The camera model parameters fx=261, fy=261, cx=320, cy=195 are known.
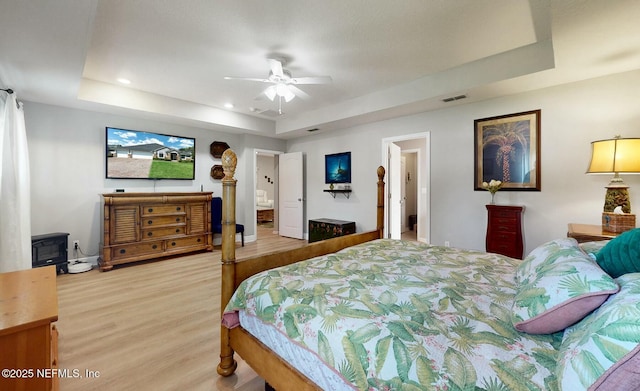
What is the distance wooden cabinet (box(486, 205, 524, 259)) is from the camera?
3.31m

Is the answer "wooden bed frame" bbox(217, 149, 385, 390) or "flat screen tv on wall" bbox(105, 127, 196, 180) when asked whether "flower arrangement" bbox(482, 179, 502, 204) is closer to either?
"wooden bed frame" bbox(217, 149, 385, 390)

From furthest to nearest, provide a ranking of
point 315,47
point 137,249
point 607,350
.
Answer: point 137,249 < point 315,47 < point 607,350

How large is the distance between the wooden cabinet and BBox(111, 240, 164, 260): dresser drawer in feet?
16.4

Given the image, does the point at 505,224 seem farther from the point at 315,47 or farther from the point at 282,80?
the point at 282,80

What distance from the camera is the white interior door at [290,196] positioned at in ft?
20.1

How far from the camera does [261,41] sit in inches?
106

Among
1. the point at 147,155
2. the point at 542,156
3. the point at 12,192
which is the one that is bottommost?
the point at 12,192

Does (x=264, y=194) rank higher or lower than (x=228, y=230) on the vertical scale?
higher

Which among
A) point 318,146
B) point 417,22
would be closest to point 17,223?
point 417,22

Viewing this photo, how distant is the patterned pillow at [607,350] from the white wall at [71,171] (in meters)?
5.40

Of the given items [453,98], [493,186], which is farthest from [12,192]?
[493,186]

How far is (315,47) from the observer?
9.29 ft

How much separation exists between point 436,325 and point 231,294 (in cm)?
119

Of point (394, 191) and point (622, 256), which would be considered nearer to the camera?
point (622, 256)
